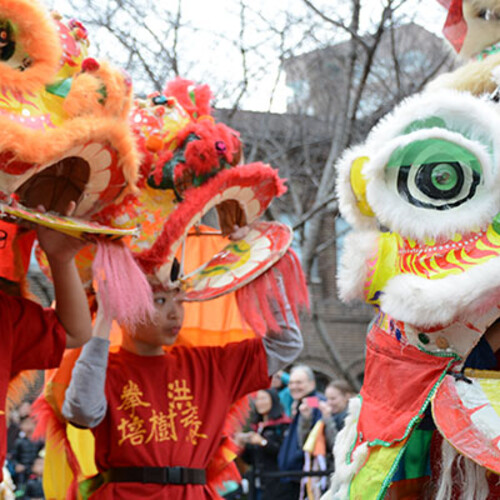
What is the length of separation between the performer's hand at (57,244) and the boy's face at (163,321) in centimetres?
65

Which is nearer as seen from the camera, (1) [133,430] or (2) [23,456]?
(1) [133,430]

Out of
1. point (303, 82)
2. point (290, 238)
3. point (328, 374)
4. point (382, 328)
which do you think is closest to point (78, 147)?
point (382, 328)

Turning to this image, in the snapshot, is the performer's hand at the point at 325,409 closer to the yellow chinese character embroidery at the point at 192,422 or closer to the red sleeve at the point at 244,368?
the red sleeve at the point at 244,368

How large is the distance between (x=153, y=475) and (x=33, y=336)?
2.63 ft

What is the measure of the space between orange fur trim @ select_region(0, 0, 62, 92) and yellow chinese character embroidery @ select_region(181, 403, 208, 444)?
1443mm

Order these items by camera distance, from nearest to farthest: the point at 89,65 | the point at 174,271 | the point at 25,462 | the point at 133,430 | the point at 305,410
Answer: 1. the point at 89,65
2. the point at 133,430
3. the point at 174,271
4. the point at 305,410
5. the point at 25,462

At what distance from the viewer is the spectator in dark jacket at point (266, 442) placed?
517cm

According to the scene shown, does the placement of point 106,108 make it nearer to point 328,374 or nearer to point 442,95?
point 442,95

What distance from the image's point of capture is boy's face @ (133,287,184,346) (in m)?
3.19

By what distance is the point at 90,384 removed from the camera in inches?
116

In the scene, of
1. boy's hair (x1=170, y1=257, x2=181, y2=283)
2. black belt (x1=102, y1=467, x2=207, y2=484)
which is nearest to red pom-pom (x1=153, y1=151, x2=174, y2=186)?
boy's hair (x1=170, y1=257, x2=181, y2=283)

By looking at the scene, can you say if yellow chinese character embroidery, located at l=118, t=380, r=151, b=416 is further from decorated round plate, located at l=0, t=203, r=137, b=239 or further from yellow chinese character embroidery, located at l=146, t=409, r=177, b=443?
decorated round plate, located at l=0, t=203, r=137, b=239

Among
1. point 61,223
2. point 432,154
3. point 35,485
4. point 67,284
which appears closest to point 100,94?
point 61,223

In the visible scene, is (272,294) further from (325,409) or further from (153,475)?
→ (325,409)
